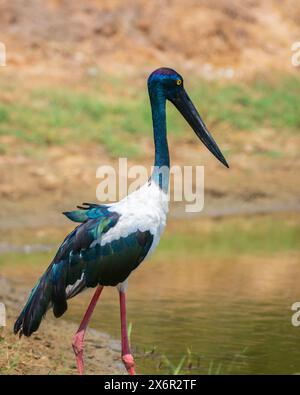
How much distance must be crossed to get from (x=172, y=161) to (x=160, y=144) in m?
9.52

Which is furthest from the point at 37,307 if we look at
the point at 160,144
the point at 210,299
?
the point at 210,299

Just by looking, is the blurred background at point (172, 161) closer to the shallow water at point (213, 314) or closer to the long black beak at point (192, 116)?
the shallow water at point (213, 314)

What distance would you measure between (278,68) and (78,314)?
1180 cm

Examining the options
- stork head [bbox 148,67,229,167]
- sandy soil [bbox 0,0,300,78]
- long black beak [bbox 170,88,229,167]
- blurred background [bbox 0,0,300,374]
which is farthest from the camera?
sandy soil [bbox 0,0,300,78]

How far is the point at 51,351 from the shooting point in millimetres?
7152

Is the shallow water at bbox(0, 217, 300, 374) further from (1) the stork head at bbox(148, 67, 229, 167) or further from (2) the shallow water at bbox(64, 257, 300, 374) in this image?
(1) the stork head at bbox(148, 67, 229, 167)

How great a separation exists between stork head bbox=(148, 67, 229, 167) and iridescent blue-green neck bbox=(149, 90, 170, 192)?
0.03 metres

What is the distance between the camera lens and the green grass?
52.5ft

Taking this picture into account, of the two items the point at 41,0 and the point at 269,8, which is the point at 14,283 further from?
the point at 269,8

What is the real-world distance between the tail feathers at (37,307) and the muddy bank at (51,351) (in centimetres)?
38

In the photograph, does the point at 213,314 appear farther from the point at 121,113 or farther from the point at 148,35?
the point at 148,35

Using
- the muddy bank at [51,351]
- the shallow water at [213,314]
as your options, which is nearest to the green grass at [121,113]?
the shallow water at [213,314]

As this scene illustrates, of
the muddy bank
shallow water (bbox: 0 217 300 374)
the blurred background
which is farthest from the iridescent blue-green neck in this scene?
the muddy bank

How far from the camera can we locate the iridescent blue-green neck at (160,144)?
604cm
